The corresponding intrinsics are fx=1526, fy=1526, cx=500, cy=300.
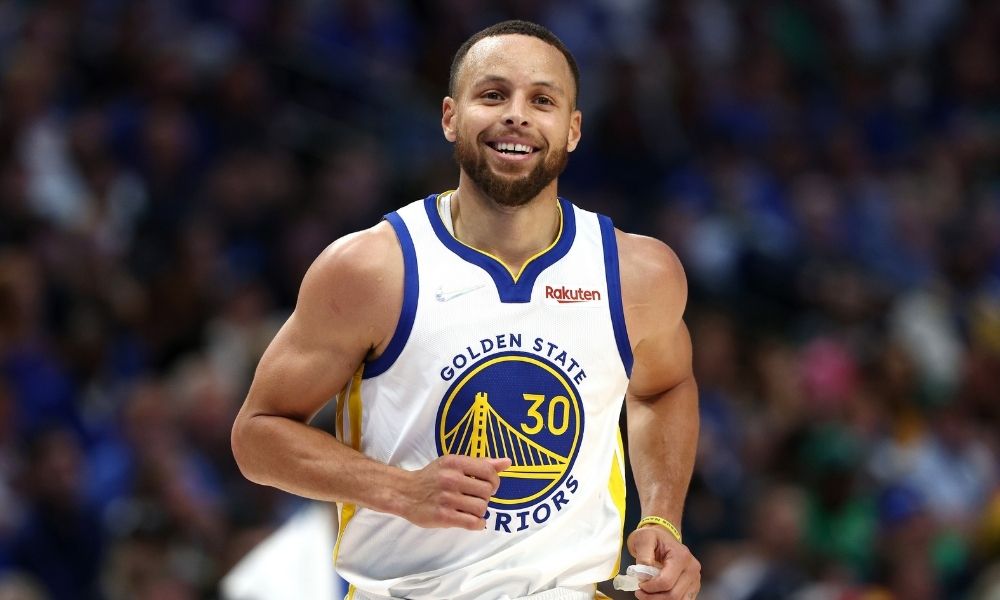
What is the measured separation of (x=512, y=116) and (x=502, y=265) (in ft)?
1.36

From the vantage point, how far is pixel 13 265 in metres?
8.13

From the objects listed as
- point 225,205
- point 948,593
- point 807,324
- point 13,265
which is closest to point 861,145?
point 807,324

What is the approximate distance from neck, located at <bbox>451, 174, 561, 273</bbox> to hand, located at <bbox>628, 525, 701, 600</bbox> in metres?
0.84

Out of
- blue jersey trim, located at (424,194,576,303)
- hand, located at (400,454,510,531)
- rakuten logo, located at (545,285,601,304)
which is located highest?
blue jersey trim, located at (424,194,576,303)

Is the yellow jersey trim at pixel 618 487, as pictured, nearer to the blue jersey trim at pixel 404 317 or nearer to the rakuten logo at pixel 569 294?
the rakuten logo at pixel 569 294

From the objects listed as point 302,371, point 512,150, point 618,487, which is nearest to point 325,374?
point 302,371

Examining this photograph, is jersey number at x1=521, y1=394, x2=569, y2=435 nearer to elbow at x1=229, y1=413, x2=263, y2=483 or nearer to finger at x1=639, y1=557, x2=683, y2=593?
finger at x1=639, y1=557, x2=683, y2=593

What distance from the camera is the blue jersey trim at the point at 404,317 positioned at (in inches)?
161

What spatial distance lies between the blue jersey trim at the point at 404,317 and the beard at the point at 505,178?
275 mm

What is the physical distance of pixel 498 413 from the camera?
4.05 m

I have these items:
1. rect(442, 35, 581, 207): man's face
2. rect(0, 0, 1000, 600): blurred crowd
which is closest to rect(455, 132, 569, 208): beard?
rect(442, 35, 581, 207): man's face

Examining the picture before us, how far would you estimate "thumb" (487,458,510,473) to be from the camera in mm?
3795

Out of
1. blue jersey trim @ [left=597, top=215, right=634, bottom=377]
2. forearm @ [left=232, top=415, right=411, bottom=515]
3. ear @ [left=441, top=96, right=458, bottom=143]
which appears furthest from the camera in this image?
ear @ [left=441, top=96, right=458, bottom=143]

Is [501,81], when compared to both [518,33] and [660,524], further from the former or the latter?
[660,524]
